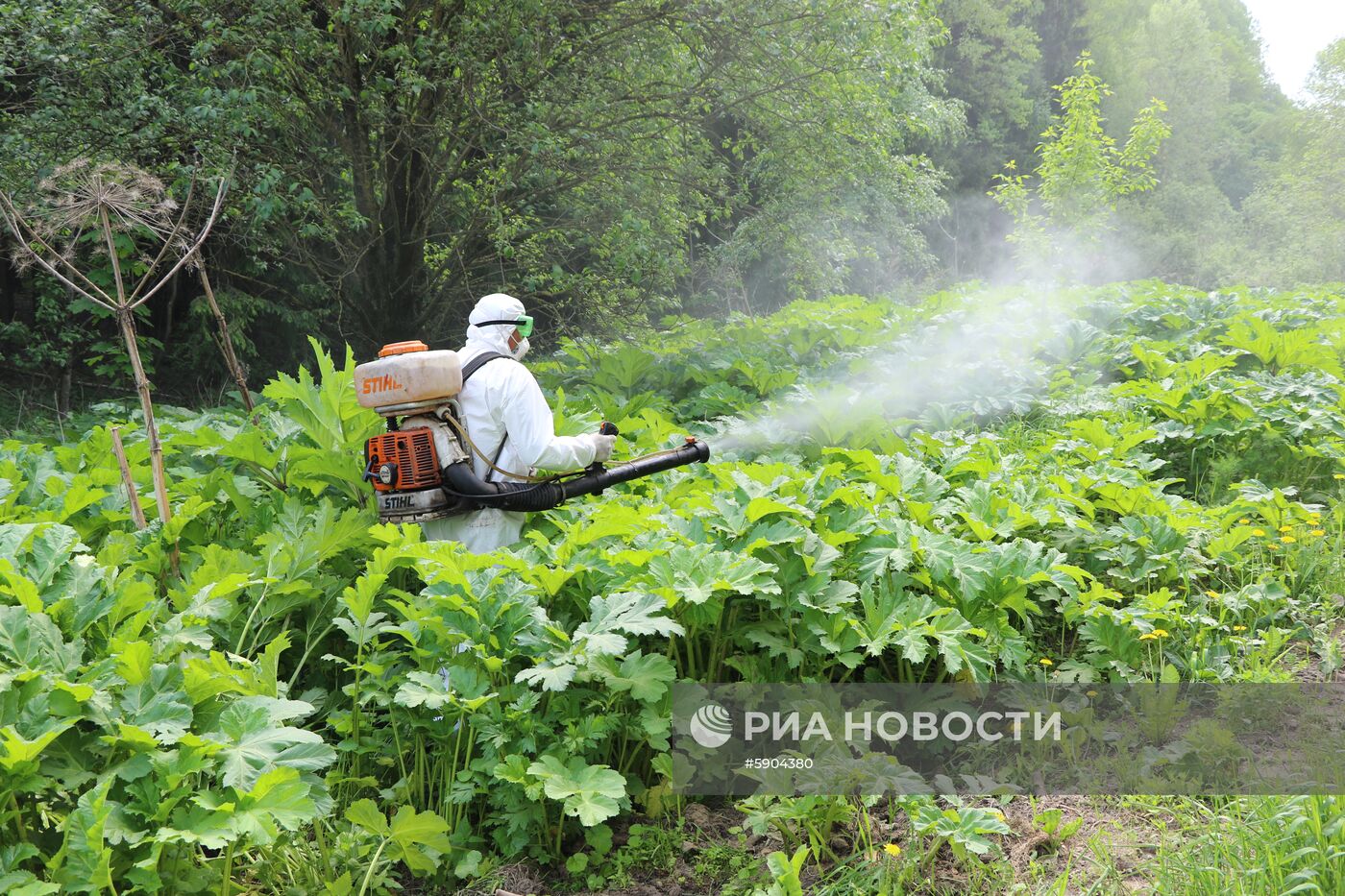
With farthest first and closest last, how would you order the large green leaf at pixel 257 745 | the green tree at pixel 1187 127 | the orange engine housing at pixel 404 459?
the green tree at pixel 1187 127 < the orange engine housing at pixel 404 459 < the large green leaf at pixel 257 745

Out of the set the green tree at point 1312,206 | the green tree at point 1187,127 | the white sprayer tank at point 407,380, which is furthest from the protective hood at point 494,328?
the green tree at point 1187,127

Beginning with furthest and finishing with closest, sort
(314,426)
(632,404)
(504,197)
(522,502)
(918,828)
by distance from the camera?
(504,197), (632,404), (314,426), (522,502), (918,828)

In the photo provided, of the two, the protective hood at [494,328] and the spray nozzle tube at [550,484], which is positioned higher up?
the protective hood at [494,328]

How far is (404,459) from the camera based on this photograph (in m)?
4.25

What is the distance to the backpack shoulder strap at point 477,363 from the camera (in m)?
4.47

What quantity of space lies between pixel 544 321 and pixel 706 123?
3.56 m

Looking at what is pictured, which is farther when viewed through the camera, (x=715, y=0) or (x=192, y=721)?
(x=715, y=0)

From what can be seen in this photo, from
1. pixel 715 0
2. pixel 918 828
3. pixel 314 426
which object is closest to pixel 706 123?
pixel 715 0

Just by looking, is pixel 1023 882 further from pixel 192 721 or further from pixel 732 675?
pixel 192 721

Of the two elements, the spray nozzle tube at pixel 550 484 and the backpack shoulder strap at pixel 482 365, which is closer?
the spray nozzle tube at pixel 550 484

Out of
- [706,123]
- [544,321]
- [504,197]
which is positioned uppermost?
[706,123]

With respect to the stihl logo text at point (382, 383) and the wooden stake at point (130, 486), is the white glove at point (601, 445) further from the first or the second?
the wooden stake at point (130, 486)

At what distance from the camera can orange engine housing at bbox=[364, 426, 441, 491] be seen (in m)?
4.23

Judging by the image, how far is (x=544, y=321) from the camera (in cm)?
1395
